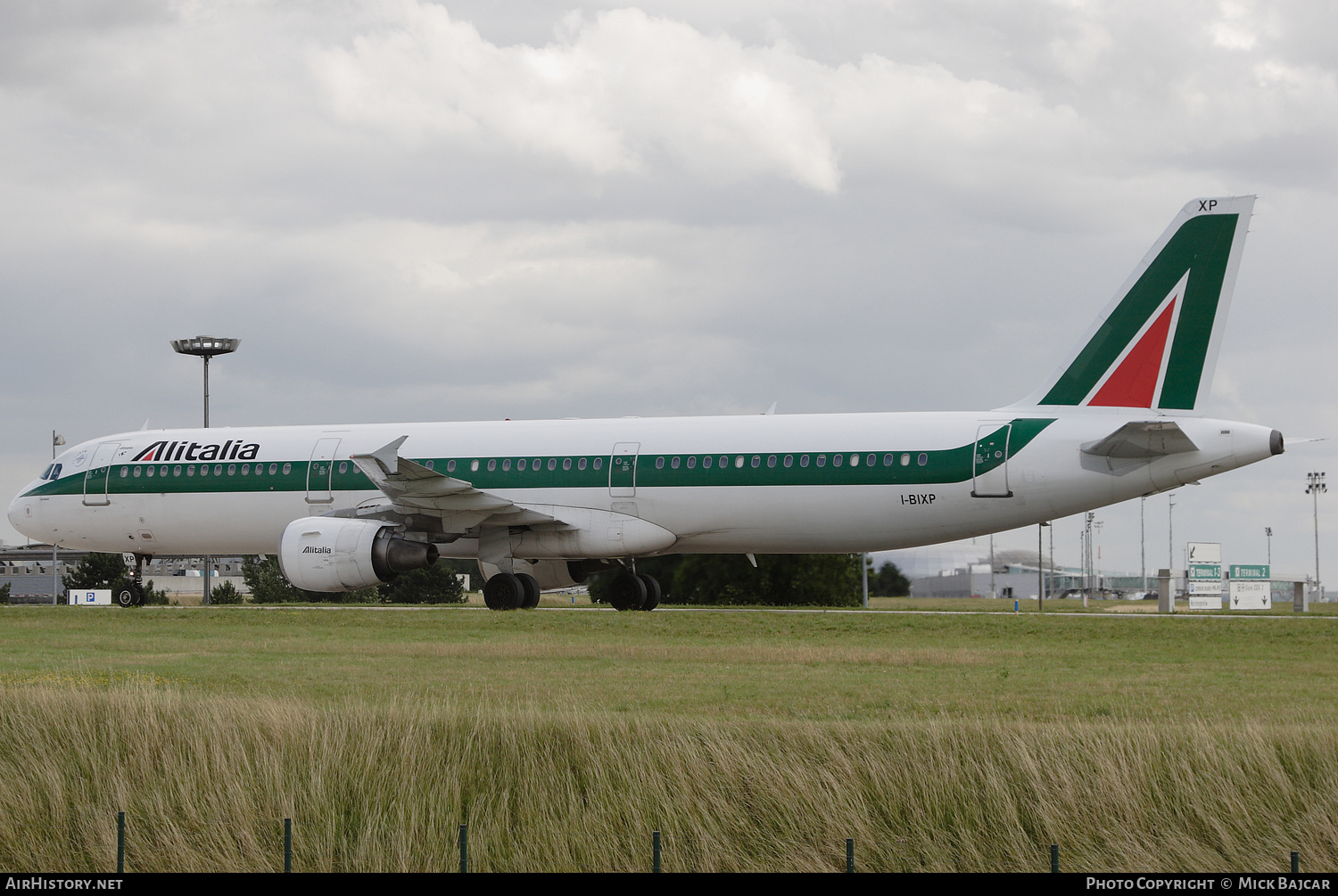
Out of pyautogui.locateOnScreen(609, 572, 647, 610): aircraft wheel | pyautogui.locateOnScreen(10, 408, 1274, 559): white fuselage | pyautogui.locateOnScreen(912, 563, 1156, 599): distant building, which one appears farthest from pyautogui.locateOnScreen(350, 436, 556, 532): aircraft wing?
pyautogui.locateOnScreen(912, 563, 1156, 599): distant building

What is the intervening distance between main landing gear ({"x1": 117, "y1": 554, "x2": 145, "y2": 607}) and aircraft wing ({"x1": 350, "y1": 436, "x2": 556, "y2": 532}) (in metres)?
10.2

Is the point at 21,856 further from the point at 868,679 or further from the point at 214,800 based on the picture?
the point at 868,679

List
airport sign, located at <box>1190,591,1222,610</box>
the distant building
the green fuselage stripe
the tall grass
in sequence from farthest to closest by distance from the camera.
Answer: the distant building < airport sign, located at <box>1190,591,1222,610</box> < the green fuselage stripe < the tall grass

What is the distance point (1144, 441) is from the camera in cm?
2844

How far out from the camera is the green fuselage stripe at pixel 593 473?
30.3 metres

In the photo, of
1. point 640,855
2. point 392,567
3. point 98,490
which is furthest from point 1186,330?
point 98,490

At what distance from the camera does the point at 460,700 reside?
16.4 m

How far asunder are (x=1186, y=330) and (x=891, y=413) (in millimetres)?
6254

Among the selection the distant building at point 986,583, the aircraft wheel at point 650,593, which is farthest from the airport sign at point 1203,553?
the distant building at point 986,583

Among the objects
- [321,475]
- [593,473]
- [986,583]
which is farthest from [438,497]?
[986,583]

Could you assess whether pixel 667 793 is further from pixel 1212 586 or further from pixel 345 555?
pixel 1212 586

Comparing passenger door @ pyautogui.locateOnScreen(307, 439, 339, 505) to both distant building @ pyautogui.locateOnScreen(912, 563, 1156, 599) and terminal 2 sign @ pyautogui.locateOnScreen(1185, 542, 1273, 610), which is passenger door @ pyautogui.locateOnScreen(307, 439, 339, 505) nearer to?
terminal 2 sign @ pyautogui.locateOnScreen(1185, 542, 1273, 610)

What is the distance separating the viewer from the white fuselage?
97.2 feet

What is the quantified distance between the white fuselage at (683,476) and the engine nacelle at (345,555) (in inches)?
62.2
